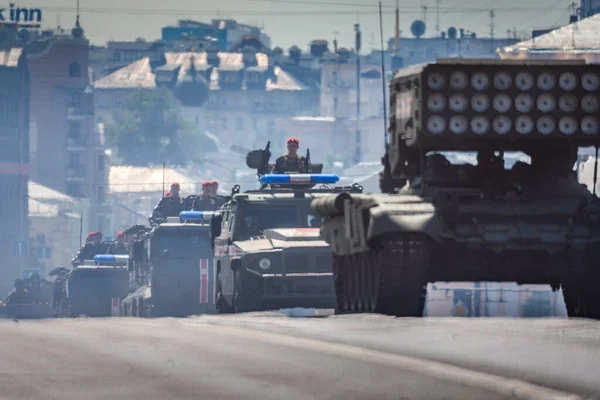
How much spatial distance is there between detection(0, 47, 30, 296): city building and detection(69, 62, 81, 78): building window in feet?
62.3

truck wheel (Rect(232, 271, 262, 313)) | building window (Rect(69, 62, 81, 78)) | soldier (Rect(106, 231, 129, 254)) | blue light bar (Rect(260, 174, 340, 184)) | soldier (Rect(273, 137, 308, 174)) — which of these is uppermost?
building window (Rect(69, 62, 81, 78))

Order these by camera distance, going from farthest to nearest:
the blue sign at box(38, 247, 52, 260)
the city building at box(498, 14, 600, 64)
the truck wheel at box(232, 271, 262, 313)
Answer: the blue sign at box(38, 247, 52, 260)
the city building at box(498, 14, 600, 64)
the truck wheel at box(232, 271, 262, 313)

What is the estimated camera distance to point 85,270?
1640 inches

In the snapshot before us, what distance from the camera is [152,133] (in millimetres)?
176500

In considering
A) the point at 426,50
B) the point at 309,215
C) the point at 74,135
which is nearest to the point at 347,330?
the point at 309,215

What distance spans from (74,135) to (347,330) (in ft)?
457

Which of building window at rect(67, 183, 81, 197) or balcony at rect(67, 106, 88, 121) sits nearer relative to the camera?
building window at rect(67, 183, 81, 197)

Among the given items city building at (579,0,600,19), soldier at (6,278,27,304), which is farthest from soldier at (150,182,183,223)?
city building at (579,0,600,19)

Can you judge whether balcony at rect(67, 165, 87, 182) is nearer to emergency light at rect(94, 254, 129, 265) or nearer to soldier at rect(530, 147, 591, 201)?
emergency light at rect(94, 254, 129, 265)

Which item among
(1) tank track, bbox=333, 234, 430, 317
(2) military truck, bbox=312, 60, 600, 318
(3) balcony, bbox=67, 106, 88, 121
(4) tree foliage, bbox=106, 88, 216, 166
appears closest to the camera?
(1) tank track, bbox=333, 234, 430, 317

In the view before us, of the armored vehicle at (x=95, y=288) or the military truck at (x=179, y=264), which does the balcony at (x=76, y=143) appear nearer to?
the armored vehicle at (x=95, y=288)

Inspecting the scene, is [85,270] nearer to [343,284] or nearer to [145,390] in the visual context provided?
[343,284]

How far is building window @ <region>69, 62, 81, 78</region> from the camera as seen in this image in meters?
153

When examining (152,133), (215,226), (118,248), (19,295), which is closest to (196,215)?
(215,226)
